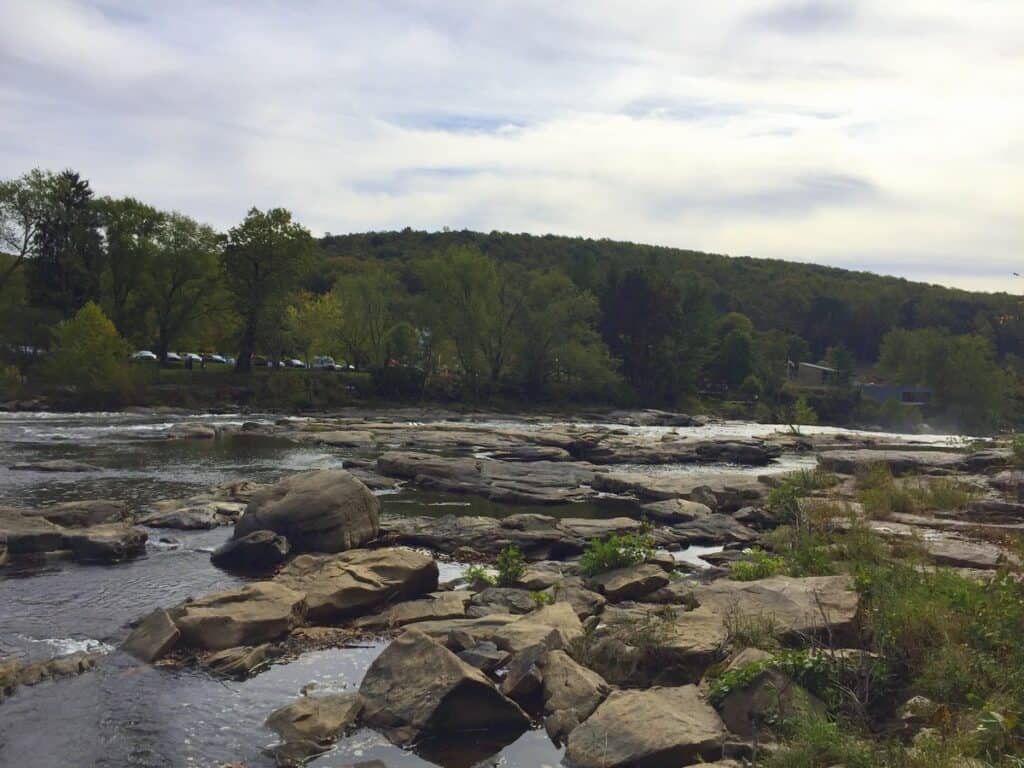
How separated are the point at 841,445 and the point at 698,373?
4487 centimetres

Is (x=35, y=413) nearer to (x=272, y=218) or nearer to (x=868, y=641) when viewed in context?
(x=272, y=218)

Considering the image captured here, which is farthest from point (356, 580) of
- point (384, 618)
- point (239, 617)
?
point (239, 617)

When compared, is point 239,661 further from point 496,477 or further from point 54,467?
point 54,467

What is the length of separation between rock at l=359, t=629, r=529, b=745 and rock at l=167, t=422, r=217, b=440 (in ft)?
114

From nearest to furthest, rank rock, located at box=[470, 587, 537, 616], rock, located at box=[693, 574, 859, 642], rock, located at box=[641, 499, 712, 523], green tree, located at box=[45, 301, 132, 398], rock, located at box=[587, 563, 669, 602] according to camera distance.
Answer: rock, located at box=[693, 574, 859, 642]
rock, located at box=[470, 587, 537, 616]
rock, located at box=[587, 563, 669, 602]
rock, located at box=[641, 499, 712, 523]
green tree, located at box=[45, 301, 132, 398]

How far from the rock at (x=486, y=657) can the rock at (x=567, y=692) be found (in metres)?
0.73

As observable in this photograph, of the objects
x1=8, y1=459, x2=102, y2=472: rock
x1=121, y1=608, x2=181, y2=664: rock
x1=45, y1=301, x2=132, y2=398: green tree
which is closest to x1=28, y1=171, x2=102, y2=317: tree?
x1=45, y1=301, x2=132, y2=398: green tree

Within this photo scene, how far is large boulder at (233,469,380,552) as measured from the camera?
16.9 meters

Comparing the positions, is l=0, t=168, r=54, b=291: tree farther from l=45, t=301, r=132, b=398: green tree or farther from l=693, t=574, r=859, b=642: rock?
l=693, t=574, r=859, b=642: rock

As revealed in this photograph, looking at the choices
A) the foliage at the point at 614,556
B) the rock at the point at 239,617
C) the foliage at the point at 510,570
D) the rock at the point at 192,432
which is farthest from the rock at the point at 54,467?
the foliage at the point at 614,556

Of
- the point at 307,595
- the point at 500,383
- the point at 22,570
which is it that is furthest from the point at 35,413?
the point at 307,595

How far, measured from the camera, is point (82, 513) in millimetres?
19141

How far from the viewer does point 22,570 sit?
50.7 feet

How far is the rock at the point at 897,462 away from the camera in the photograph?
31094 millimetres
